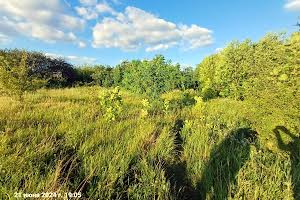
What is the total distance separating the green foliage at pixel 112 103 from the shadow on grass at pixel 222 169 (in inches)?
117

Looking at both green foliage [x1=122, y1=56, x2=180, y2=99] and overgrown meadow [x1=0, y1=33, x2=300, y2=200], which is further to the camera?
green foliage [x1=122, y1=56, x2=180, y2=99]

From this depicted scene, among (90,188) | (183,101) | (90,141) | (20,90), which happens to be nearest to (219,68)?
(183,101)

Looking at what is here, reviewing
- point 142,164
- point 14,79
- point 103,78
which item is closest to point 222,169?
point 142,164

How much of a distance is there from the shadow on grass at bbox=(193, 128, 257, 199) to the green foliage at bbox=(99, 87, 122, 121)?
298 centimetres

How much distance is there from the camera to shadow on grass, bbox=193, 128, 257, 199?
14.1ft

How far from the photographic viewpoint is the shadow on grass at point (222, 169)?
429 centimetres

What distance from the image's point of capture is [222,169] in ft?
16.2

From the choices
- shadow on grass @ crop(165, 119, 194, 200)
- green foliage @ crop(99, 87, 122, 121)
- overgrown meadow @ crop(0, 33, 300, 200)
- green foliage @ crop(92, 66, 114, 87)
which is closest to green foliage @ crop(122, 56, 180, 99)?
overgrown meadow @ crop(0, 33, 300, 200)

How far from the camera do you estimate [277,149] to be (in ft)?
20.8

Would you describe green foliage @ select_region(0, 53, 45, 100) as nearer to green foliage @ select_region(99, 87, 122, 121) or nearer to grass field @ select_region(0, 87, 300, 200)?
grass field @ select_region(0, 87, 300, 200)

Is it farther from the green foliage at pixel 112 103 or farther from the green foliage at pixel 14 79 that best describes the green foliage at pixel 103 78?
the green foliage at pixel 112 103

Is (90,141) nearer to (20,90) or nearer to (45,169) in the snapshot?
(45,169)
